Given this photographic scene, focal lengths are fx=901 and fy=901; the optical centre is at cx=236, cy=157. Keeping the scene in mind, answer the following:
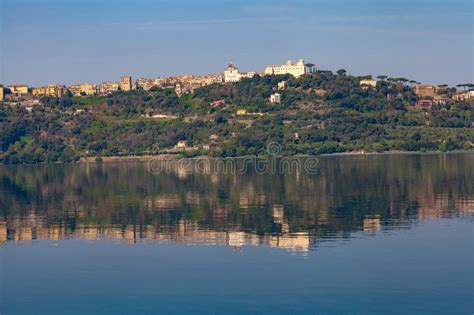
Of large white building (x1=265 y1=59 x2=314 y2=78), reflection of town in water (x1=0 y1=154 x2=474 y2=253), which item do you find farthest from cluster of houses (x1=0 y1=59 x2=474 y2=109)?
reflection of town in water (x1=0 y1=154 x2=474 y2=253)

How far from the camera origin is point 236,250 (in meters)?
31.7

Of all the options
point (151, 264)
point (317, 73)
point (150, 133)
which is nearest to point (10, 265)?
point (151, 264)

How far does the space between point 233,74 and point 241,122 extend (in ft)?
127

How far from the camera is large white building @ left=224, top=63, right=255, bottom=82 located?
170 meters

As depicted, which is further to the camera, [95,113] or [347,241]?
[95,113]

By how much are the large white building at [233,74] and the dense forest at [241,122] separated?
913 cm

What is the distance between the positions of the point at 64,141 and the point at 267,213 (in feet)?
319

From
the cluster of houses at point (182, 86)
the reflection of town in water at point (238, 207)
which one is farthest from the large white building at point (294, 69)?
the reflection of town in water at point (238, 207)

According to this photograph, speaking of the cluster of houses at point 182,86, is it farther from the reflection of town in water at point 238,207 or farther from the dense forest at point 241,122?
the reflection of town in water at point 238,207

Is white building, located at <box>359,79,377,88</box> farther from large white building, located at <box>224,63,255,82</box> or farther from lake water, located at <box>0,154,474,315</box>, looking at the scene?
lake water, located at <box>0,154,474,315</box>

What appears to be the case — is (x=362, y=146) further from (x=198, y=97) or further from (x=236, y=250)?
(x=236, y=250)

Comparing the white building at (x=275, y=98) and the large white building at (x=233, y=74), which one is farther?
the large white building at (x=233, y=74)

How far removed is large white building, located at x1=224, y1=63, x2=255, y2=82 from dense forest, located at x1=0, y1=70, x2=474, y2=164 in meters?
9.13

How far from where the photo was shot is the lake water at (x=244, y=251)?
24.5 metres
